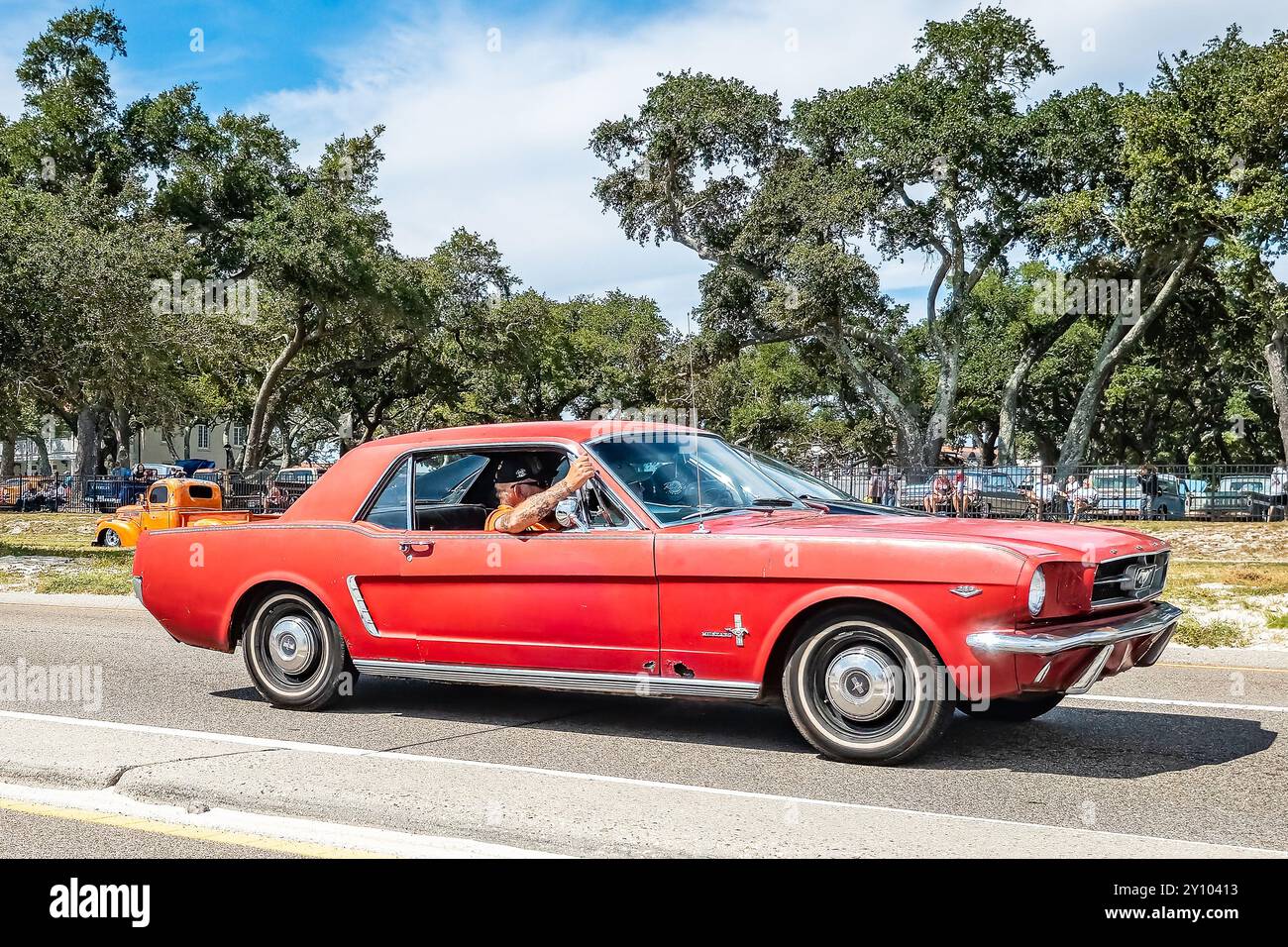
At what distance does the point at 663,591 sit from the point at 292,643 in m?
2.73

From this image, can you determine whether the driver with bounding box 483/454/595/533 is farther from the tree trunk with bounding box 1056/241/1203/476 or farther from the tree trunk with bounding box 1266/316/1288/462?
the tree trunk with bounding box 1056/241/1203/476

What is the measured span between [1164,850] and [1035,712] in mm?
2502

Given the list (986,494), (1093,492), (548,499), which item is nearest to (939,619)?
(548,499)

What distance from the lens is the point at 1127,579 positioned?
5.91 meters

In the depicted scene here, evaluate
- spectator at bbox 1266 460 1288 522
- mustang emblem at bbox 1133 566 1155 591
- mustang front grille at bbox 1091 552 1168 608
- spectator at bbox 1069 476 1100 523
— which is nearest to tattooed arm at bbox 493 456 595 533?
mustang front grille at bbox 1091 552 1168 608

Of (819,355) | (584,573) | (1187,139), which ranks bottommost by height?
(584,573)

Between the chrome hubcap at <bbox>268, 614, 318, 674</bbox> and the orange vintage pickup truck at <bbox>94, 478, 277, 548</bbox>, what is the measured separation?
59.9ft

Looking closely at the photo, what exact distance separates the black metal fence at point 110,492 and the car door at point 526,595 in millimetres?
28489

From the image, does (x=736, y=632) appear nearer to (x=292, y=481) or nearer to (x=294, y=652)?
(x=294, y=652)

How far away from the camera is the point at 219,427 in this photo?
106m

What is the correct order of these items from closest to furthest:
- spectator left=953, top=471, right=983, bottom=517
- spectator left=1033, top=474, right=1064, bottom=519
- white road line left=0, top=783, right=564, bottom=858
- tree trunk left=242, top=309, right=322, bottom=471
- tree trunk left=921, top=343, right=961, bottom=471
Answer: white road line left=0, top=783, right=564, bottom=858
spectator left=1033, top=474, right=1064, bottom=519
spectator left=953, top=471, right=983, bottom=517
tree trunk left=242, top=309, right=322, bottom=471
tree trunk left=921, top=343, right=961, bottom=471

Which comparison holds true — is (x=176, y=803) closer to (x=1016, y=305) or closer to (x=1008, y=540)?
(x=1008, y=540)

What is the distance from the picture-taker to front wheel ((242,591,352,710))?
23.9 feet
